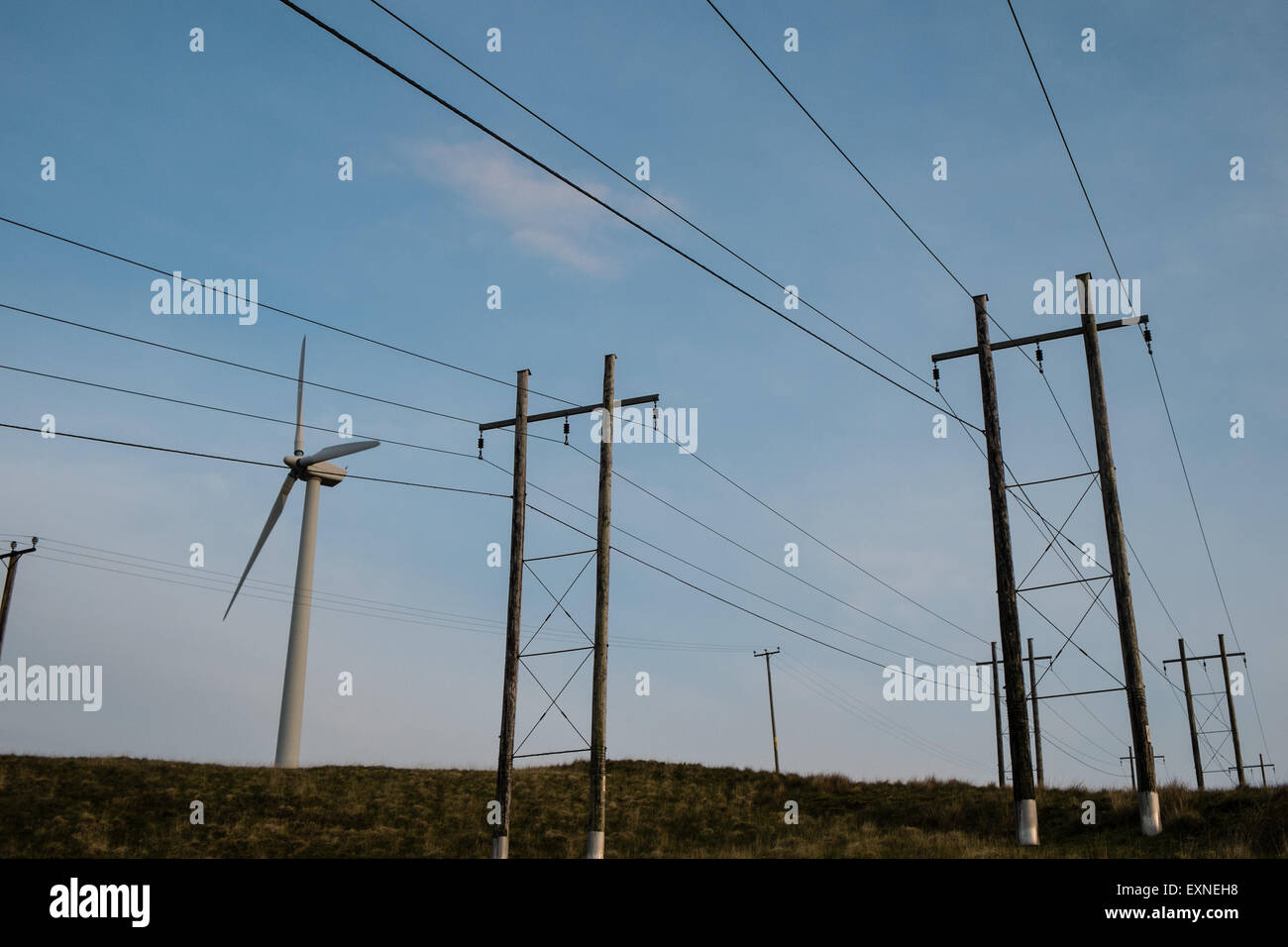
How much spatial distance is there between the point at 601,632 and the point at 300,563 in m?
28.2

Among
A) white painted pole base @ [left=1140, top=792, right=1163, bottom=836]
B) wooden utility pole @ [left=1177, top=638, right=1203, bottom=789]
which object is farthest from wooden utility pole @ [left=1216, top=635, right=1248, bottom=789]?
white painted pole base @ [left=1140, top=792, right=1163, bottom=836]

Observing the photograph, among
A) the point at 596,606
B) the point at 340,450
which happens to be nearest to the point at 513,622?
the point at 596,606

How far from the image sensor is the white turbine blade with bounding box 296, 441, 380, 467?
1847 inches

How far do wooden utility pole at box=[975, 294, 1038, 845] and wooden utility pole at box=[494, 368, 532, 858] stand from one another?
10250 millimetres

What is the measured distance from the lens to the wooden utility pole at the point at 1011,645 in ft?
65.8

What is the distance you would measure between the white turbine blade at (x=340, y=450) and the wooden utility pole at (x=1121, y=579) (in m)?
31.9

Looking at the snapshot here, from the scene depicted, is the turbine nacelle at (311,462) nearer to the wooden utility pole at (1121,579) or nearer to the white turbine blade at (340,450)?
the white turbine blade at (340,450)

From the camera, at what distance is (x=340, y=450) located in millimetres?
47281

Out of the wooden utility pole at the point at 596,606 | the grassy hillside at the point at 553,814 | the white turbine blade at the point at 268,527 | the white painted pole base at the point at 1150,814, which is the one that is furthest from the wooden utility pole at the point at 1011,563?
the white turbine blade at the point at 268,527

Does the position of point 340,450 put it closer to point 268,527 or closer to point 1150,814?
point 268,527
